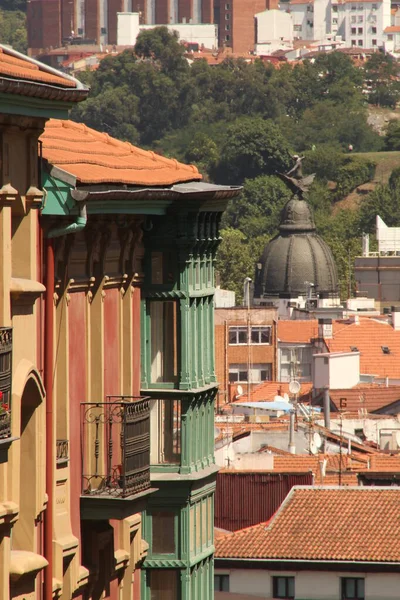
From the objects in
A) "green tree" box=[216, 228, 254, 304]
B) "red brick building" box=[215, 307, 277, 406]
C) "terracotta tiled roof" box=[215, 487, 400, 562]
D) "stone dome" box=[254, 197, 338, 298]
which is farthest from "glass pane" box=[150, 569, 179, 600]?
"green tree" box=[216, 228, 254, 304]

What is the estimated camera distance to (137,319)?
18.6m

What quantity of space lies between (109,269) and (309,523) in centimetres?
2189

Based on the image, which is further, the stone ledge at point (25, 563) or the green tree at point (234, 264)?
the green tree at point (234, 264)

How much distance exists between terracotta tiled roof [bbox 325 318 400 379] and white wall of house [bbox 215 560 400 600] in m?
46.8

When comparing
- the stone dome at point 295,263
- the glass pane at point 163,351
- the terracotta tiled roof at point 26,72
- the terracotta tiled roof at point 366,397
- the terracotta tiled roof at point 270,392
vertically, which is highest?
the terracotta tiled roof at point 26,72

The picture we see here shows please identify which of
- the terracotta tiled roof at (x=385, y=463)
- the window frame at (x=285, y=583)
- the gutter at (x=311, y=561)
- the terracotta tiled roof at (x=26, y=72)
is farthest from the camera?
the terracotta tiled roof at (x=385, y=463)

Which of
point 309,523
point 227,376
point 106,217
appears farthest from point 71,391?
point 227,376

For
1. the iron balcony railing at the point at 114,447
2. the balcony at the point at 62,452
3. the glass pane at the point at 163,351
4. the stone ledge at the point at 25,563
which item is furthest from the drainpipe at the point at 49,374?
the glass pane at the point at 163,351

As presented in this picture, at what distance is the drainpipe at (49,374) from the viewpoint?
1532 centimetres

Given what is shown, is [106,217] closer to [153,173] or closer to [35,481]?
[153,173]

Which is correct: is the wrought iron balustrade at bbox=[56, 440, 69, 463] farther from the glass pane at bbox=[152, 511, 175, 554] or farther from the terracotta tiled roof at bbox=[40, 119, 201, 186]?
the glass pane at bbox=[152, 511, 175, 554]

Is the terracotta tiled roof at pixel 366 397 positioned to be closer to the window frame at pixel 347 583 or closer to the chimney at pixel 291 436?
the chimney at pixel 291 436

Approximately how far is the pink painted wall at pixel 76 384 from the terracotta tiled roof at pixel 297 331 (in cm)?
8353

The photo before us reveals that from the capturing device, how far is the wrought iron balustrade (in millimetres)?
16109
